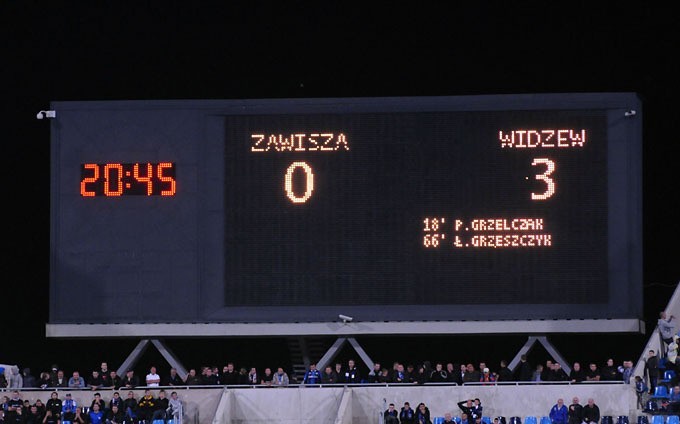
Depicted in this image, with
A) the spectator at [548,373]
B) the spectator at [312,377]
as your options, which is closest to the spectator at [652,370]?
the spectator at [548,373]

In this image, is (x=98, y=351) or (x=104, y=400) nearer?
(x=104, y=400)

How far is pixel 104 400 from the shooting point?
95.3ft

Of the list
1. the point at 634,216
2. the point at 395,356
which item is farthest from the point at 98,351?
the point at 634,216

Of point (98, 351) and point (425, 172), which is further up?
point (425, 172)

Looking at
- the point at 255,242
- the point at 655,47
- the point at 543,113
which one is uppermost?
the point at 655,47

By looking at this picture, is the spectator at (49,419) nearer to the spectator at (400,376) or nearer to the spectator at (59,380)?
the spectator at (59,380)

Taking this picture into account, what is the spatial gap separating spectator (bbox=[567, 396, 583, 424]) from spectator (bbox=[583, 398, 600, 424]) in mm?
94

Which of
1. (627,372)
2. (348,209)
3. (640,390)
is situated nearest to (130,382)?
(348,209)

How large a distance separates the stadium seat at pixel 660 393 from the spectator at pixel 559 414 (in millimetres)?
1515

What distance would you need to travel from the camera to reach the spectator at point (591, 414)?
2758cm

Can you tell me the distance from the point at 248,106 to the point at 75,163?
320 centimetres

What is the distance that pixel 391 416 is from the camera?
27938mm

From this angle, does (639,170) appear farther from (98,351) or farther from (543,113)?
(98,351)

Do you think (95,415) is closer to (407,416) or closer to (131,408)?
(131,408)
